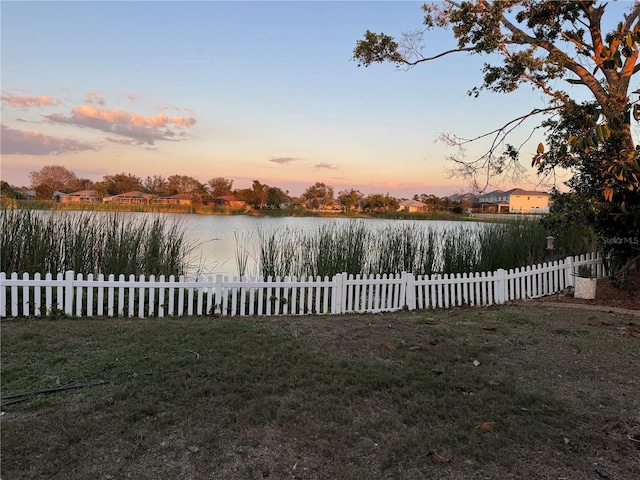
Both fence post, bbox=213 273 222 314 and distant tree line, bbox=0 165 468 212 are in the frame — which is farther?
distant tree line, bbox=0 165 468 212

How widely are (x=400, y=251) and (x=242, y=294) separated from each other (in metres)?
4.03

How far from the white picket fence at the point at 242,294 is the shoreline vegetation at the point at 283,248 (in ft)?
1.99

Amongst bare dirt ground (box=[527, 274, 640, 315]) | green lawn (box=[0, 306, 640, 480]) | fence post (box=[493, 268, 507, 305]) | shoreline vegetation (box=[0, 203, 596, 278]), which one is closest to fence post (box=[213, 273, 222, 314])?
green lawn (box=[0, 306, 640, 480])

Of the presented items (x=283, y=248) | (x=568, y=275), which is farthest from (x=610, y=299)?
(x=283, y=248)

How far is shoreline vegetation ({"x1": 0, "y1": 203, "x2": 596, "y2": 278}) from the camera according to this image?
6.62 metres

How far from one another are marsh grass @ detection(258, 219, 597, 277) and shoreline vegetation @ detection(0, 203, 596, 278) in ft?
0.06

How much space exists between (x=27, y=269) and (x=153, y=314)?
2.29 meters

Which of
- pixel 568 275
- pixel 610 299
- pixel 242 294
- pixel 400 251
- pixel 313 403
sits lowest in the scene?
pixel 313 403

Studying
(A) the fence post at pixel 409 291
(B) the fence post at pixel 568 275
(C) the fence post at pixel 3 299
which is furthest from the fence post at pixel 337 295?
(B) the fence post at pixel 568 275

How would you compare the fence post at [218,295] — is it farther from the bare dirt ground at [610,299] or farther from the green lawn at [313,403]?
the bare dirt ground at [610,299]

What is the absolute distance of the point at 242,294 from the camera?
231 inches

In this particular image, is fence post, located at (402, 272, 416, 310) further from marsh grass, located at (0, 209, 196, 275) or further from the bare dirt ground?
marsh grass, located at (0, 209, 196, 275)

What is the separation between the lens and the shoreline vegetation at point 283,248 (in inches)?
261

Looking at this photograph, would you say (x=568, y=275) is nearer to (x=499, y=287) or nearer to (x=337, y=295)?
(x=499, y=287)
